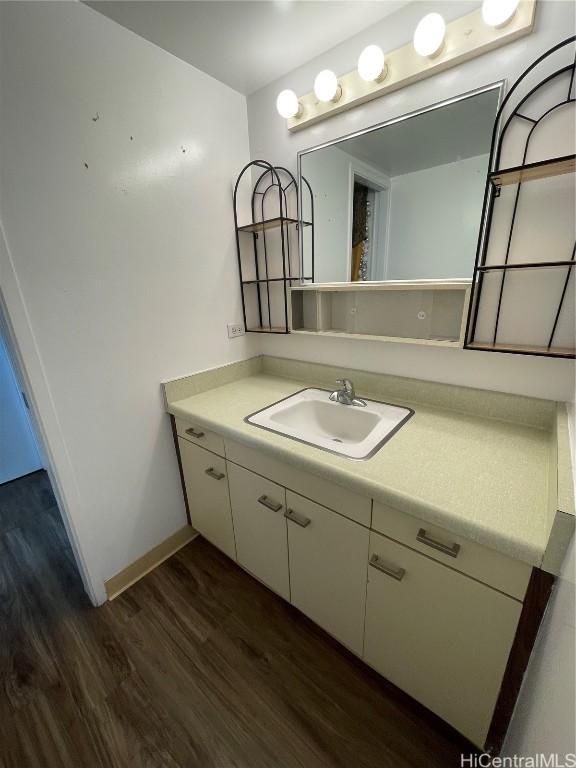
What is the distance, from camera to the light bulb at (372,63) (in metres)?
1.05

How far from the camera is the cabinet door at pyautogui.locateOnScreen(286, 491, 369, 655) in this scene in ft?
3.26

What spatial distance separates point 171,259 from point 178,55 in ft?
2.61

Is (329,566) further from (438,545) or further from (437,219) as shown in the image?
(437,219)

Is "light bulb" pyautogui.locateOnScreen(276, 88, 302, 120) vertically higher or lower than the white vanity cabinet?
higher

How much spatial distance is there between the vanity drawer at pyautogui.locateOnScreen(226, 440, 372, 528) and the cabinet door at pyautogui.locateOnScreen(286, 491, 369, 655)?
3 centimetres

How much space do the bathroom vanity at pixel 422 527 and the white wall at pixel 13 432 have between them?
152 centimetres

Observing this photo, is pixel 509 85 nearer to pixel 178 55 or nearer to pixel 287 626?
pixel 178 55

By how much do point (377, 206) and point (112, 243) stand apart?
42.0 inches

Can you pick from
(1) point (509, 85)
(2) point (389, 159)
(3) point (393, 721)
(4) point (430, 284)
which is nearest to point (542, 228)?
(4) point (430, 284)

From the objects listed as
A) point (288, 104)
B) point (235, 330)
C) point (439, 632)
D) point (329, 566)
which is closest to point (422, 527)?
point (439, 632)

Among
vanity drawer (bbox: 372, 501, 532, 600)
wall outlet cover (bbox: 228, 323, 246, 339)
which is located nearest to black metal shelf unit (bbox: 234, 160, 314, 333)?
wall outlet cover (bbox: 228, 323, 246, 339)

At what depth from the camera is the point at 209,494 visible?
1.48 metres

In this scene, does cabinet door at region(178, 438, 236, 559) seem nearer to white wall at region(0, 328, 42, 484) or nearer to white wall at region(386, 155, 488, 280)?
white wall at region(386, 155, 488, 280)

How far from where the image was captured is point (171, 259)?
138cm
